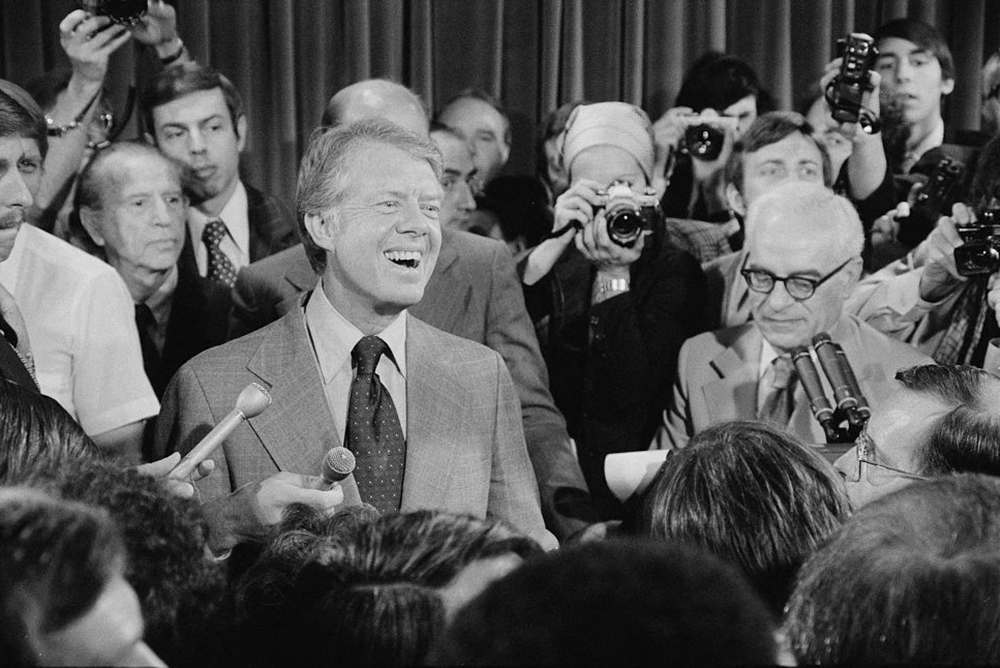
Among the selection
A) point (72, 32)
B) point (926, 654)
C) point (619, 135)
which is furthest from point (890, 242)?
point (926, 654)

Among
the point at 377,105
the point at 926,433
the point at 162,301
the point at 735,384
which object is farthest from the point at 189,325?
the point at 926,433

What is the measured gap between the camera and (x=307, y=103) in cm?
405

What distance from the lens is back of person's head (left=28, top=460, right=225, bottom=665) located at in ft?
3.42

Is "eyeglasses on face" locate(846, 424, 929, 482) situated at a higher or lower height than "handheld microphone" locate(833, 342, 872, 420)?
higher

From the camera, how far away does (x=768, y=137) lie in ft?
10.0

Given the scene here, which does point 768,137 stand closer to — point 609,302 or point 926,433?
point 609,302

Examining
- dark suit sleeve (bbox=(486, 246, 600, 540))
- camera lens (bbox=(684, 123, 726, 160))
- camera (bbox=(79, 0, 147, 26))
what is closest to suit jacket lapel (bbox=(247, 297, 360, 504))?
dark suit sleeve (bbox=(486, 246, 600, 540))

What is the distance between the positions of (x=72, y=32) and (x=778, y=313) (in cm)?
163

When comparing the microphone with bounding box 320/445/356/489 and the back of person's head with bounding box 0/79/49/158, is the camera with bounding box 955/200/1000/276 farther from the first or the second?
the back of person's head with bounding box 0/79/49/158

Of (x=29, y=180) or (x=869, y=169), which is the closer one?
(x=29, y=180)

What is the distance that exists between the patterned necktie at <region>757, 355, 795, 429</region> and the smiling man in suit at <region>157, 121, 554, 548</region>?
519 millimetres

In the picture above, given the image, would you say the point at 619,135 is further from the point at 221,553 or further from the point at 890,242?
the point at 221,553

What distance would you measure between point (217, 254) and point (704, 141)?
122cm

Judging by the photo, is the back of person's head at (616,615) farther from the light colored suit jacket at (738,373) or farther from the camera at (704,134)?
the camera at (704,134)
